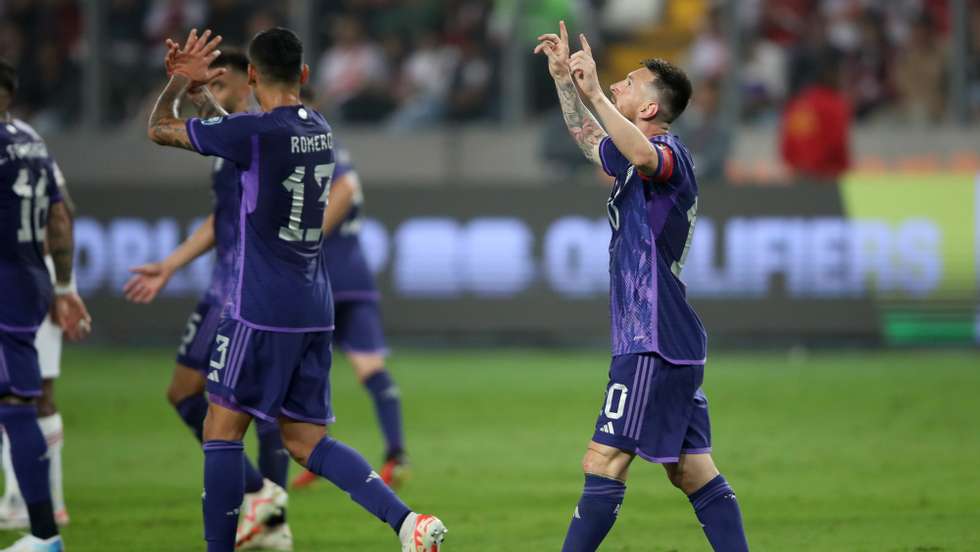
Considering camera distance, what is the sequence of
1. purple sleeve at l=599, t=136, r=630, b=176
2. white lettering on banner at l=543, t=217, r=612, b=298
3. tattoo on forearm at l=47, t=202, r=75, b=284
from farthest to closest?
white lettering on banner at l=543, t=217, r=612, b=298 < tattoo on forearm at l=47, t=202, r=75, b=284 < purple sleeve at l=599, t=136, r=630, b=176

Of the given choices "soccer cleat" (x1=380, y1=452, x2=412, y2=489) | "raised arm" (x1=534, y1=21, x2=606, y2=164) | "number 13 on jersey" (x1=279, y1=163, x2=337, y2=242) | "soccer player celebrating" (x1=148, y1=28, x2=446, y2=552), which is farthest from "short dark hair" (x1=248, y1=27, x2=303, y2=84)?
"soccer cleat" (x1=380, y1=452, x2=412, y2=489)

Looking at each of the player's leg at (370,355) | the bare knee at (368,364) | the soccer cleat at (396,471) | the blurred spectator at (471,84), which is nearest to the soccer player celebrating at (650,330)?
the soccer cleat at (396,471)

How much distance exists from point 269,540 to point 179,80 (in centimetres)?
240

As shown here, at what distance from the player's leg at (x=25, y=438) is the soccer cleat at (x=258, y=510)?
950 millimetres

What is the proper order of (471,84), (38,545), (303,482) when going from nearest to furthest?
(38,545)
(303,482)
(471,84)

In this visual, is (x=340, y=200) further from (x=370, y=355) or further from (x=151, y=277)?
(x=151, y=277)

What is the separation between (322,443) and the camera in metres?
6.63

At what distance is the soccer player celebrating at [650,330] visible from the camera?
6035mm

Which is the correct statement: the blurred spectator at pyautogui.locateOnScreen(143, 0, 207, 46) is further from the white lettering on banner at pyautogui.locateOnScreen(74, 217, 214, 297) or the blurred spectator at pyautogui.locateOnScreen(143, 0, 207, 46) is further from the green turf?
the green turf

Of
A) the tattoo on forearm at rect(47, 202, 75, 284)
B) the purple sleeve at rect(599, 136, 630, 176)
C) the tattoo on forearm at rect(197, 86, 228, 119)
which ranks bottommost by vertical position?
the tattoo on forearm at rect(47, 202, 75, 284)

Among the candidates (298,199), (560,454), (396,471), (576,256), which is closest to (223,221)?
(298,199)

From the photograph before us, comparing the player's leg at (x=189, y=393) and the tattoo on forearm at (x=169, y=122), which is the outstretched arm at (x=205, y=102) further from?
the player's leg at (x=189, y=393)

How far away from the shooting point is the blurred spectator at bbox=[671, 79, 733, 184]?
17938mm

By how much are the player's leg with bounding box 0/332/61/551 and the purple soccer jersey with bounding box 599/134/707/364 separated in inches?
110
